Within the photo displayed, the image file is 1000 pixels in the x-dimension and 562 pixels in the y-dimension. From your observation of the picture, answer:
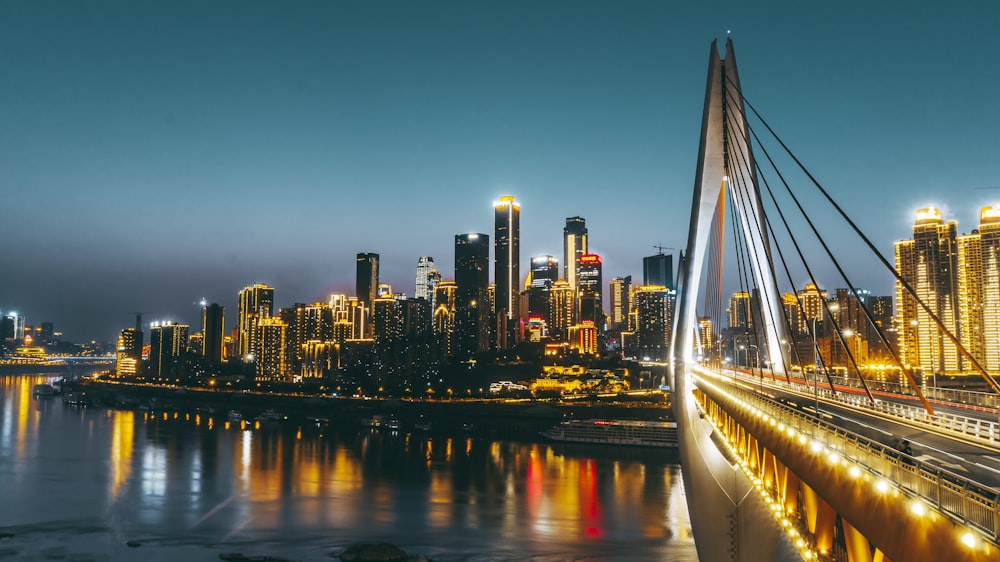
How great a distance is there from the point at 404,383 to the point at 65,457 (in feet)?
229

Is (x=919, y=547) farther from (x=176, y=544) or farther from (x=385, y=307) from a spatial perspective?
(x=385, y=307)

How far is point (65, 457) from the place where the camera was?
2063 inches

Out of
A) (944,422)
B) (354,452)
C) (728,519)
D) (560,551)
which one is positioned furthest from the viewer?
(354,452)

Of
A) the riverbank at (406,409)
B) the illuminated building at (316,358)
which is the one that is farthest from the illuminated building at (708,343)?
the illuminated building at (316,358)

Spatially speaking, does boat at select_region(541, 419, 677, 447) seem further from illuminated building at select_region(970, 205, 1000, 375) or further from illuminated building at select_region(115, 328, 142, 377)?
illuminated building at select_region(115, 328, 142, 377)

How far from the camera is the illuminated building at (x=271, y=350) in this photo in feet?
553

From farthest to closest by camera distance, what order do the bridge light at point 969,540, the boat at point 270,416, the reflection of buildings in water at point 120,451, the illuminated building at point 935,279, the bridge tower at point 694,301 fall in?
the boat at point 270,416
the illuminated building at point 935,279
the reflection of buildings in water at point 120,451
the bridge tower at point 694,301
the bridge light at point 969,540

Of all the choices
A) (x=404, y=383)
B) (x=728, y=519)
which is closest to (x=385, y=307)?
(x=404, y=383)

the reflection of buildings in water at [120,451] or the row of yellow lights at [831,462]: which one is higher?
the row of yellow lights at [831,462]

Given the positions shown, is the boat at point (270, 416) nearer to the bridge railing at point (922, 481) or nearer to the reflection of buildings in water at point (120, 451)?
the reflection of buildings in water at point (120, 451)

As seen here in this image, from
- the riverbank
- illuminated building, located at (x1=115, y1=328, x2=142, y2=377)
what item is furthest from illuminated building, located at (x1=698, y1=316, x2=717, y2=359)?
illuminated building, located at (x1=115, y1=328, x2=142, y2=377)

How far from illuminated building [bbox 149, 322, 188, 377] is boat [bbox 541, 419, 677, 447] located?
5389 inches

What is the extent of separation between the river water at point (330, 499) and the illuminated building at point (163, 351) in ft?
384

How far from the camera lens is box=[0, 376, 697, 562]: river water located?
2903 cm
